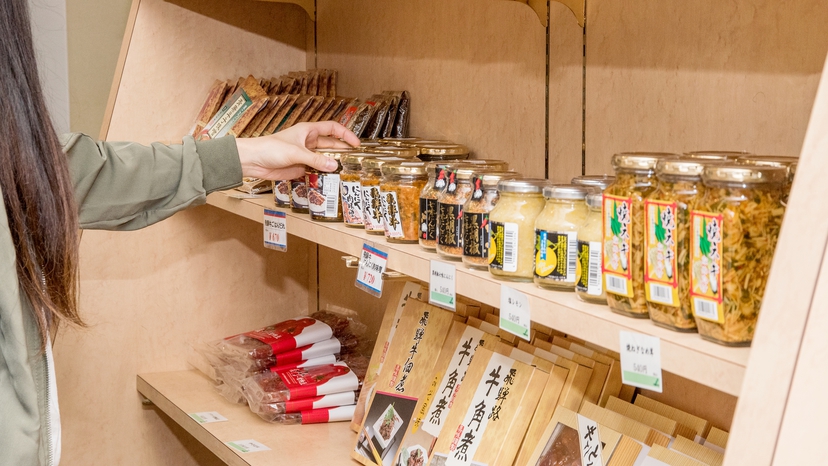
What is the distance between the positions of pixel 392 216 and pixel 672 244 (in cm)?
62

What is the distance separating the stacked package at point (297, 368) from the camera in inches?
82.8

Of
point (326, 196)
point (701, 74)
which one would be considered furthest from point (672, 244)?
point (326, 196)

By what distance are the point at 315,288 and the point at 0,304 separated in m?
1.65

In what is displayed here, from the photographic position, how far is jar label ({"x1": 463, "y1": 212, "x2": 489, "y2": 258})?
3.85ft

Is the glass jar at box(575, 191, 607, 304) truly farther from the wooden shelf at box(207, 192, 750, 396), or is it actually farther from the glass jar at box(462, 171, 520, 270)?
the glass jar at box(462, 171, 520, 270)

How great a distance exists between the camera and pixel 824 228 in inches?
26.9

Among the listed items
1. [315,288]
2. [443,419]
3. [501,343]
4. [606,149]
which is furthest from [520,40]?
[315,288]

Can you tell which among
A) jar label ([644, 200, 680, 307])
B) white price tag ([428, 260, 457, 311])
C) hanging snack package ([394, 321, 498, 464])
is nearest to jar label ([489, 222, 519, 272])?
white price tag ([428, 260, 457, 311])

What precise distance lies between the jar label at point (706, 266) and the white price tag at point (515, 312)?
0.25 meters

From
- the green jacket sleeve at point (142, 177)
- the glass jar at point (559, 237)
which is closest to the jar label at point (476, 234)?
the glass jar at point (559, 237)

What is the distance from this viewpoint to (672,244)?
886mm

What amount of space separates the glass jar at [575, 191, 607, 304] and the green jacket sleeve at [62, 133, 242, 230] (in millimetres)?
973

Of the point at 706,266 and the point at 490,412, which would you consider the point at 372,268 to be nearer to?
the point at 490,412

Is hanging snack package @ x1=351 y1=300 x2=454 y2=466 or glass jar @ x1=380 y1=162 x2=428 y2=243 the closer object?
glass jar @ x1=380 y1=162 x2=428 y2=243
